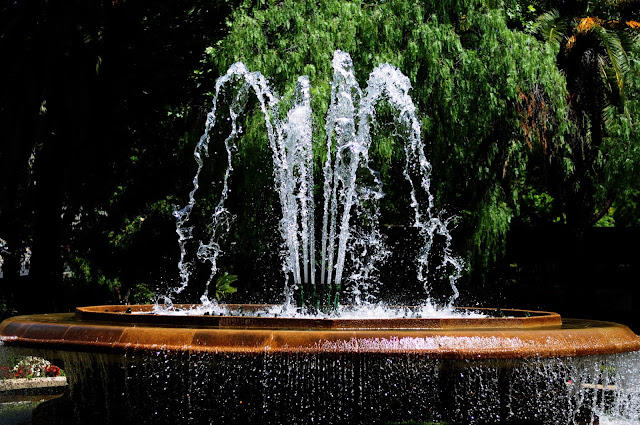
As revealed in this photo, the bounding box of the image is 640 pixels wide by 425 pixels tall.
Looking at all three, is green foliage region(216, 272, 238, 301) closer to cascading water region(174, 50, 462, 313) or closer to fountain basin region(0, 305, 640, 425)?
cascading water region(174, 50, 462, 313)

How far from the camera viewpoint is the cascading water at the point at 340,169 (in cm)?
1241

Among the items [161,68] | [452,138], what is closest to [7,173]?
[161,68]

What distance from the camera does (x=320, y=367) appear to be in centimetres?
509

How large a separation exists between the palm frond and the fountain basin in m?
13.6

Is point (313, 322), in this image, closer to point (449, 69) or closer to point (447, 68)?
point (447, 68)

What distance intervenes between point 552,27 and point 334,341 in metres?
15.6

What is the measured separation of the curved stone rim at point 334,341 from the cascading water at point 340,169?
4.54 meters

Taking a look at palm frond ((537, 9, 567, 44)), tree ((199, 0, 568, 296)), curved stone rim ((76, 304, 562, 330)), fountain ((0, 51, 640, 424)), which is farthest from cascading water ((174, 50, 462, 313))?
palm frond ((537, 9, 567, 44))

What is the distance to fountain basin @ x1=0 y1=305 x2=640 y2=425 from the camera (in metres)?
5.09

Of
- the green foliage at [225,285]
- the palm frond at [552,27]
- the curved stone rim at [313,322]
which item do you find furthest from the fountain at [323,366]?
the palm frond at [552,27]

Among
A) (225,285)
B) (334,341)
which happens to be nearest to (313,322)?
(334,341)

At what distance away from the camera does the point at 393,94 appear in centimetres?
1520

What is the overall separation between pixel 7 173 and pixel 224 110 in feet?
13.9

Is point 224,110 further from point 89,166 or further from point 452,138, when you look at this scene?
point 452,138
